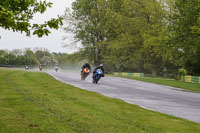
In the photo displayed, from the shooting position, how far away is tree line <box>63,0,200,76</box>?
4797 centimetres

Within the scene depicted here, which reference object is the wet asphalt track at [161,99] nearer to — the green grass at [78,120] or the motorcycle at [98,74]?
the green grass at [78,120]

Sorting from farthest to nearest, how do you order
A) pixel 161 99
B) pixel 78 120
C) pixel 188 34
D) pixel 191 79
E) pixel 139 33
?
pixel 139 33 < pixel 188 34 < pixel 191 79 < pixel 161 99 < pixel 78 120

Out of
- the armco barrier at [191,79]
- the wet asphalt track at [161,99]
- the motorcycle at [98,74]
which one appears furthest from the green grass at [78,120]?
the armco barrier at [191,79]

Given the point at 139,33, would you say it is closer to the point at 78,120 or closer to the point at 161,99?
the point at 161,99

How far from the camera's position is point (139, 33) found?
6462 cm

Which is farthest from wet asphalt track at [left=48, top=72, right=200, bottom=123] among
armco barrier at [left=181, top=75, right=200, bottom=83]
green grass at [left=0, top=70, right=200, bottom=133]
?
armco barrier at [left=181, top=75, right=200, bottom=83]

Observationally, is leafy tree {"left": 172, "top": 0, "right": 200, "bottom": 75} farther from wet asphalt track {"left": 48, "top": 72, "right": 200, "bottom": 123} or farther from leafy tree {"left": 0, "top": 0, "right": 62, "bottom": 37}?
leafy tree {"left": 0, "top": 0, "right": 62, "bottom": 37}

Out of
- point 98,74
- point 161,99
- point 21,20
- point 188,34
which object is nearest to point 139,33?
point 188,34

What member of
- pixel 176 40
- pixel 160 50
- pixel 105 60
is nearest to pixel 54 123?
pixel 176 40

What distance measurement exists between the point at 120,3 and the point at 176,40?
995 inches

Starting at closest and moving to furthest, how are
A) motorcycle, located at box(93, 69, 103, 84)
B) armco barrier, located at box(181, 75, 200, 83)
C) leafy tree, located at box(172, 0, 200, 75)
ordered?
motorcycle, located at box(93, 69, 103, 84), armco barrier, located at box(181, 75, 200, 83), leafy tree, located at box(172, 0, 200, 75)

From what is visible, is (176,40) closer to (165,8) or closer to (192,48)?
(192,48)

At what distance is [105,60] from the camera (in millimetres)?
72250

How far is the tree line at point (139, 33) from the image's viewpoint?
47969 millimetres
